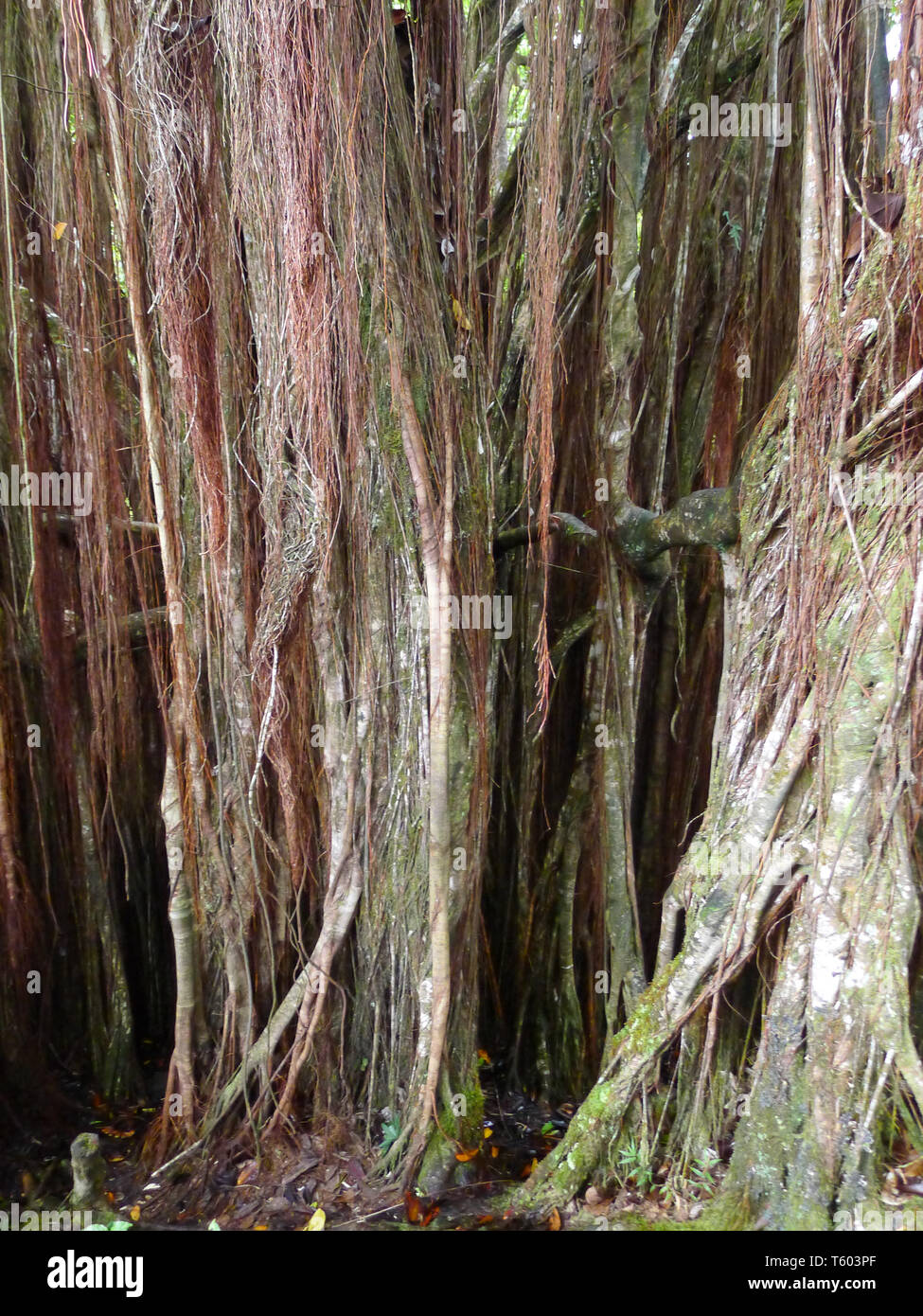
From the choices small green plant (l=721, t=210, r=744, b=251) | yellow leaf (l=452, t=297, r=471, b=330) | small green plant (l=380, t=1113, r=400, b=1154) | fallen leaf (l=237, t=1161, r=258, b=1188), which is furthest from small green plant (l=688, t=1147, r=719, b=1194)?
small green plant (l=721, t=210, r=744, b=251)

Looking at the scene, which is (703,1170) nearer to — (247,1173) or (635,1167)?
(635,1167)

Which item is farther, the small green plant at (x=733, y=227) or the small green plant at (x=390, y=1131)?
the small green plant at (x=733, y=227)

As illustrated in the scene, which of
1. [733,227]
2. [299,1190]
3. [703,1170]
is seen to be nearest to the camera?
[703,1170]

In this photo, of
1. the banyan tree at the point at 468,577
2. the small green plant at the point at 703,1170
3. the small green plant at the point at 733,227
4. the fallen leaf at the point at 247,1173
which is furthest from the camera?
the small green plant at the point at 733,227

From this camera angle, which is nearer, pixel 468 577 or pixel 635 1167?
pixel 635 1167

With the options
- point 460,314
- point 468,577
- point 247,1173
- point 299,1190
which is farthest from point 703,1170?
point 460,314

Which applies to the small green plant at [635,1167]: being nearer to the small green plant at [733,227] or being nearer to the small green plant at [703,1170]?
the small green plant at [703,1170]

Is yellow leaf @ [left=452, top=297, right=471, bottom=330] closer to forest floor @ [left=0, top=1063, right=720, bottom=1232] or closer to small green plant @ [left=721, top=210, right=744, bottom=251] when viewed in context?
small green plant @ [left=721, top=210, right=744, bottom=251]

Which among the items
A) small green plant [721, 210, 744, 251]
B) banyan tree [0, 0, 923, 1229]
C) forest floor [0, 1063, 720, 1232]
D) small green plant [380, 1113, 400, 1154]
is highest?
small green plant [721, 210, 744, 251]

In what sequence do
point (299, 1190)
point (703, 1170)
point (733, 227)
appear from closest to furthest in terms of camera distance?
point (703, 1170) → point (299, 1190) → point (733, 227)

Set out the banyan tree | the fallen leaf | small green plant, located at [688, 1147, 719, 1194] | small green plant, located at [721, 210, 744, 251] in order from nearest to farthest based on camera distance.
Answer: the banyan tree → small green plant, located at [688, 1147, 719, 1194] → the fallen leaf → small green plant, located at [721, 210, 744, 251]

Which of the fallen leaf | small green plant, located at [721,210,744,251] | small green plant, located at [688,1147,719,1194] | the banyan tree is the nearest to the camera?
the banyan tree

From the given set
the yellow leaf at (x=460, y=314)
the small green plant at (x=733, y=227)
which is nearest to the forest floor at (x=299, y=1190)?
the yellow leaf at (x=460, y=314)

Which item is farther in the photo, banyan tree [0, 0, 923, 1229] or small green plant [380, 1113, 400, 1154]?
small green plant [380, 1113, 400, 1154]
